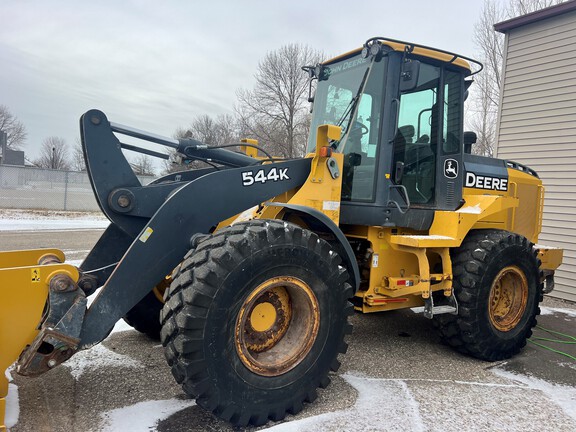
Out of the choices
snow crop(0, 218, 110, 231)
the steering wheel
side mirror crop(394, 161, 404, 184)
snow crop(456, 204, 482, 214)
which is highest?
the steering wheel

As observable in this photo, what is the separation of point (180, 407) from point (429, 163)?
326cm

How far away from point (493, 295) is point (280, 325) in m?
2.63

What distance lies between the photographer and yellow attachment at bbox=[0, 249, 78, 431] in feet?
8.23

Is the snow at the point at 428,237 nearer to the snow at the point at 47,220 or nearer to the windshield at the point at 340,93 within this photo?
the windshield at the point at 340,93

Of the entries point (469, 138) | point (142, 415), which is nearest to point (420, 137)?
point (469, 138)

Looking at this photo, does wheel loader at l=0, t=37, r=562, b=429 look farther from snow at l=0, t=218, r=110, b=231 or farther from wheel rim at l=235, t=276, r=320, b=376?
snow at l=0, t=218, r=110, b=231

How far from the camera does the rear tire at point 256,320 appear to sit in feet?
8.74

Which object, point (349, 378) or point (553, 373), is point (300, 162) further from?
point (553, 373)

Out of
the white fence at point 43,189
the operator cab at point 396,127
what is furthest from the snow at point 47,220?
the operator cab at point 396,127

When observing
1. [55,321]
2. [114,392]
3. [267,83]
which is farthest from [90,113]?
[267,83]

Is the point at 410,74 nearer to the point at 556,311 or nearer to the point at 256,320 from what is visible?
the point at 256,320

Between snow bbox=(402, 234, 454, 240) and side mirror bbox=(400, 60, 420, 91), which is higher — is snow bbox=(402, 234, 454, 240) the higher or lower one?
the lower one

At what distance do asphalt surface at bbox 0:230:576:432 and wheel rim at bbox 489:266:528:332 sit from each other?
1.32 feet

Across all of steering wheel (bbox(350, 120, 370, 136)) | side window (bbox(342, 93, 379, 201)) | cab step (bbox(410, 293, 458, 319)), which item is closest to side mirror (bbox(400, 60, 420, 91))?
side window (bbox(342, 93, 379, 201))
